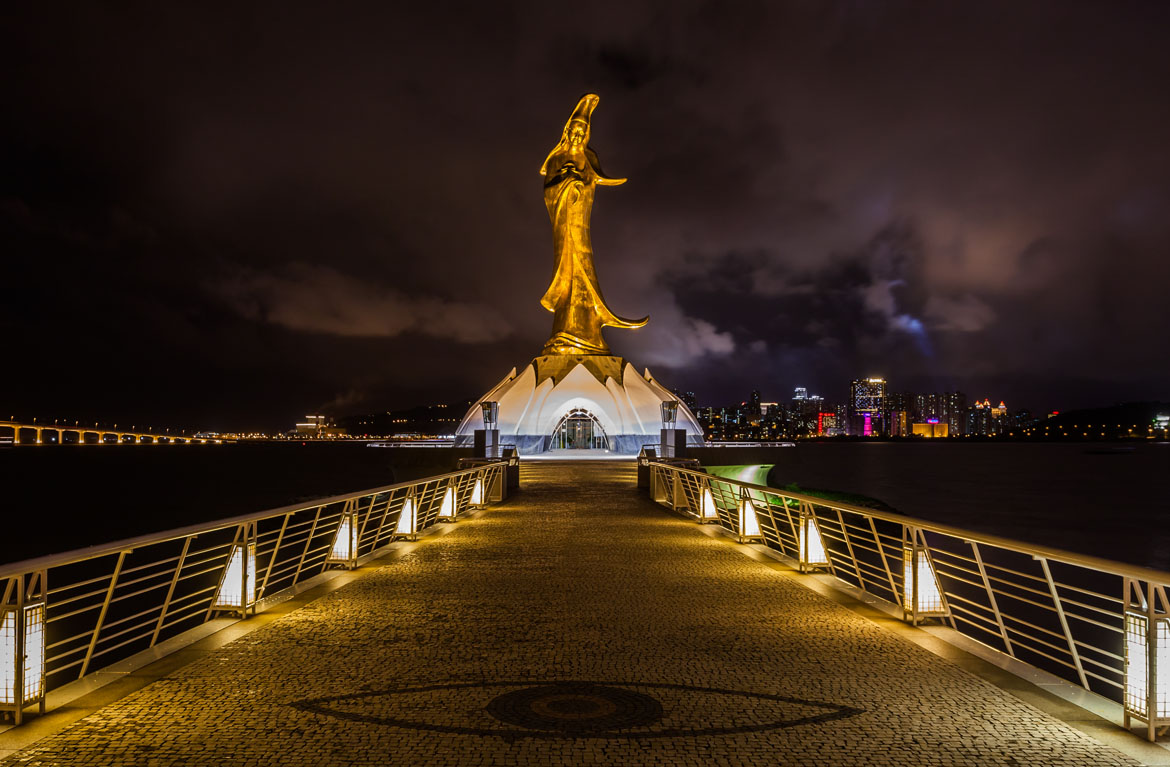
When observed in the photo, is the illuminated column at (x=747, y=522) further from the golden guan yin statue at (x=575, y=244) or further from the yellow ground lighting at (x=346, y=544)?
the golden guan yin statue at (x=575, y=244)

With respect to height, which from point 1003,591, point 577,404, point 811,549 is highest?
point 577,404

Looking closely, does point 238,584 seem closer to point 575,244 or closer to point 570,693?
point 570,693

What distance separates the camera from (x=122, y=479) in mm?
65250

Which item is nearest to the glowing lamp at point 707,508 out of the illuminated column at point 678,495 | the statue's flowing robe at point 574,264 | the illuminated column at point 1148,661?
the illuminated column at point 678,495

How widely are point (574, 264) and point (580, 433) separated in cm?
846

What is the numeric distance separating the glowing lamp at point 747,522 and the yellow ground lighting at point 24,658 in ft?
30.3

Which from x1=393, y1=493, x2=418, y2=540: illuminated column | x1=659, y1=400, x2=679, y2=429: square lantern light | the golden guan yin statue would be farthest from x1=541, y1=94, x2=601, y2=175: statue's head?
x1=393, y1=493, x2=418, y2=540: illuminated column

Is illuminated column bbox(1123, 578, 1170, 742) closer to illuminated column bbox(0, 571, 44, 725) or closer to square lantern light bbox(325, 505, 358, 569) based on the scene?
illuminated column bbox(0, 571, 44, 725)

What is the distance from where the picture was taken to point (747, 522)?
492 inches

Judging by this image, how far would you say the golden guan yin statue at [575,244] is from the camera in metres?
41.6

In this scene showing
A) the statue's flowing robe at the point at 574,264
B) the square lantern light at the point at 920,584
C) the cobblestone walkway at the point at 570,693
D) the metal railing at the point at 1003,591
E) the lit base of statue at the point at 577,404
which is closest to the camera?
the cobblestone walkway at the point at 570,693

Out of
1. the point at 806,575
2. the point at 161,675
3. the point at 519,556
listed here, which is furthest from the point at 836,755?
the point at 519,556

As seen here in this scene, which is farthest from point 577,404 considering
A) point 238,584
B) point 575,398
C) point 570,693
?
point 570,693

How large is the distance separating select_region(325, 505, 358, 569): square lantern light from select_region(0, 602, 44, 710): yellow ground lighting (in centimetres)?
503
